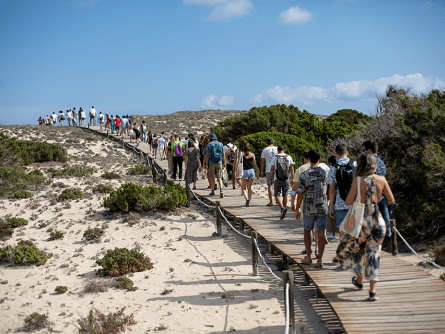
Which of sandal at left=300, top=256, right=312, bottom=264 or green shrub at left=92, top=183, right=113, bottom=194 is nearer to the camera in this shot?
sandal at left=300, top=256, right=312, bottom=264

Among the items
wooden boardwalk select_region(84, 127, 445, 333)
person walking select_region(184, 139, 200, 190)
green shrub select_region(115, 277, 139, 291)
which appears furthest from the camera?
person walking select_region(184, 139, 200, 190)

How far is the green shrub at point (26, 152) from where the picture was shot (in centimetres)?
1769

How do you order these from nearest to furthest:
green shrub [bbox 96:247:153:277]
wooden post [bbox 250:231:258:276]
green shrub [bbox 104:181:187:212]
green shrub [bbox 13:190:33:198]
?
wooden post [bbox 250:231:258:276]
green shrub [bbox 96:247:153:277]
green shrub [bbox 104:181:187:212]
green shrub [bbox 13:190:33:198]

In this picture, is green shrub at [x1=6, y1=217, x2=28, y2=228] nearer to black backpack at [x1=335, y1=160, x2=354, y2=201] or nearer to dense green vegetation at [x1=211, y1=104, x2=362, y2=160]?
black backpack at [x1=335, y1=160, x2=354, y2=201]

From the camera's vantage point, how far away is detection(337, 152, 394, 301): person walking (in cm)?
434

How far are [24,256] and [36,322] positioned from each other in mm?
3440

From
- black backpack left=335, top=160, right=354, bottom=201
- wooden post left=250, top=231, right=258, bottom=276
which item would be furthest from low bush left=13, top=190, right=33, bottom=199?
black backpack left=335, top=160, right=354, bottom=201

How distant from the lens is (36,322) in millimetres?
5875

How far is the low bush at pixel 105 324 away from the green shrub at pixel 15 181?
10.7 metres

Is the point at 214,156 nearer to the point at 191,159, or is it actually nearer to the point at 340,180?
the point at 191,159

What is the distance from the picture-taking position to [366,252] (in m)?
4.47

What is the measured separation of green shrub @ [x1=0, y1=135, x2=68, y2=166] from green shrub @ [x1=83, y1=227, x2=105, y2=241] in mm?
9803

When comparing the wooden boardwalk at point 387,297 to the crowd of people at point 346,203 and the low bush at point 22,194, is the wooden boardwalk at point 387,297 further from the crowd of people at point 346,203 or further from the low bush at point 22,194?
the low bush at point 22,194

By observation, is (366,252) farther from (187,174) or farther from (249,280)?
(187,174)
